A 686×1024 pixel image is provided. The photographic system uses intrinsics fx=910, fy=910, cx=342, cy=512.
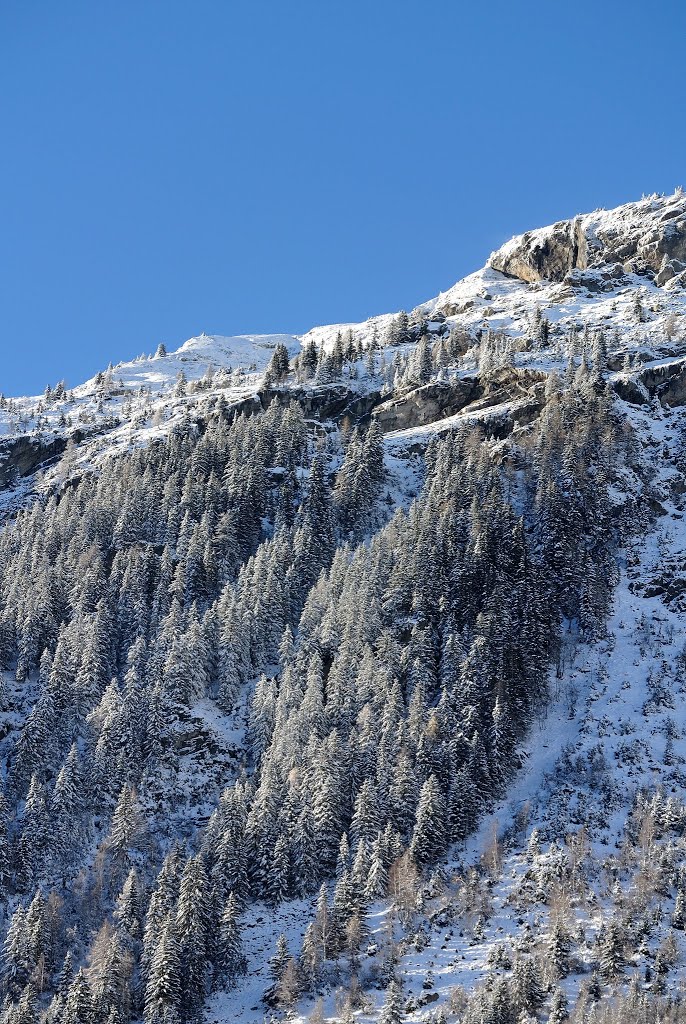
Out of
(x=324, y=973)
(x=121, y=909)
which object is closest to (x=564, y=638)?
(x=324, y=973)

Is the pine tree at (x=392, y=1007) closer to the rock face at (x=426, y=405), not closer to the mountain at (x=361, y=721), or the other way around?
the mountain at (x=361, y=721)

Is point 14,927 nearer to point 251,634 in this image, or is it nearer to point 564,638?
point 251,634

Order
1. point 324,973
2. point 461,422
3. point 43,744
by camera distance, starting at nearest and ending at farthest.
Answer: point 324,973, point 43,744, point 461,422

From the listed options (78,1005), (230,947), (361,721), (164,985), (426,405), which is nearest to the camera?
(78,1005)

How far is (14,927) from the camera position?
72500 mm

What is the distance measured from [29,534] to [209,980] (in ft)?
254

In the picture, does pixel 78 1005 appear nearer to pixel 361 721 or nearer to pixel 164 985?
pixel 164 985

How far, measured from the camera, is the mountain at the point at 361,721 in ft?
221

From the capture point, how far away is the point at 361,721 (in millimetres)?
85562

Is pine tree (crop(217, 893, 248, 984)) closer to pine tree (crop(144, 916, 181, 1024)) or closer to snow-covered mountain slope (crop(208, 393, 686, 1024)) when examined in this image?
snow-covered mountain slope (crop(208, 393, 686, 1024))

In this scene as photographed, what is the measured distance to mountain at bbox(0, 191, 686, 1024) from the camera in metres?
67.5

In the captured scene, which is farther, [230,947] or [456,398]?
[456,398]

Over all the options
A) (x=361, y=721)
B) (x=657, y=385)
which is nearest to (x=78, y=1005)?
(x=361, y=721)

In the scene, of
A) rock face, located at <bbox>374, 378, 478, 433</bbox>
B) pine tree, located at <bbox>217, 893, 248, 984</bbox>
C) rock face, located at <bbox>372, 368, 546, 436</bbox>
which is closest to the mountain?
pine tree, located at <bbox>217, 893, 248, 984</bbox>
